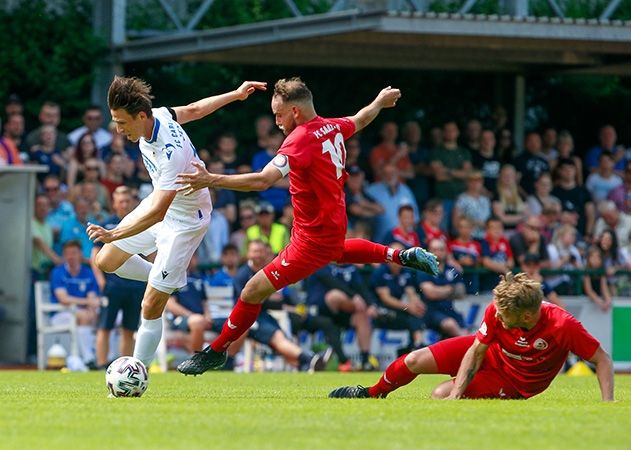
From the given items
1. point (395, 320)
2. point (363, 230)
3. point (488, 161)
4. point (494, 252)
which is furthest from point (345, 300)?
point (488, 161)

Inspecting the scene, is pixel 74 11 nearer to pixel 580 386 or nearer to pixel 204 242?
pixel 204 242

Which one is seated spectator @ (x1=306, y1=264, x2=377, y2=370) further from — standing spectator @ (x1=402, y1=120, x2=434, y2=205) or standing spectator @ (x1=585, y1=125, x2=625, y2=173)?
standing spectator @ (x1=585, y1=125, x2=625, y2=173)

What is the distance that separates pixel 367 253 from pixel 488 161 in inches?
410

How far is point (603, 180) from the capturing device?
73.5 ft

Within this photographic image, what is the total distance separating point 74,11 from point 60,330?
6.06 meters

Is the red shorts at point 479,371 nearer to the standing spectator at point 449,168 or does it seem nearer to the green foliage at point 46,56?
the standing spectator at point 449,168

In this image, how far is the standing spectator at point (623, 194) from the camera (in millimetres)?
22188

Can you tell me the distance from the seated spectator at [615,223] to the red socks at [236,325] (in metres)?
11.0

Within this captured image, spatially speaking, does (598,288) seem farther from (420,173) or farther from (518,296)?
(518,296)

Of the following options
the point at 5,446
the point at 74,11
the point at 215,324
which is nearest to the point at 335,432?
the point at 5,446

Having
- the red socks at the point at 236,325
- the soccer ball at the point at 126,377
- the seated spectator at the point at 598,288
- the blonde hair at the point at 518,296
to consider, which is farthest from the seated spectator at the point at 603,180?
the soccer ball at the point at 126,377

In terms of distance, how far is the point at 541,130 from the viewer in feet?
81.9

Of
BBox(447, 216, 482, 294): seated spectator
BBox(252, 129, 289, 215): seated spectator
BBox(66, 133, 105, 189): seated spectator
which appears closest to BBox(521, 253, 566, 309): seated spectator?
BBox(447, 216, 482, 294): seated spectator

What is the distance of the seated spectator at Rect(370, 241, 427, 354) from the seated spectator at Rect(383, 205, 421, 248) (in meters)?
0.12
